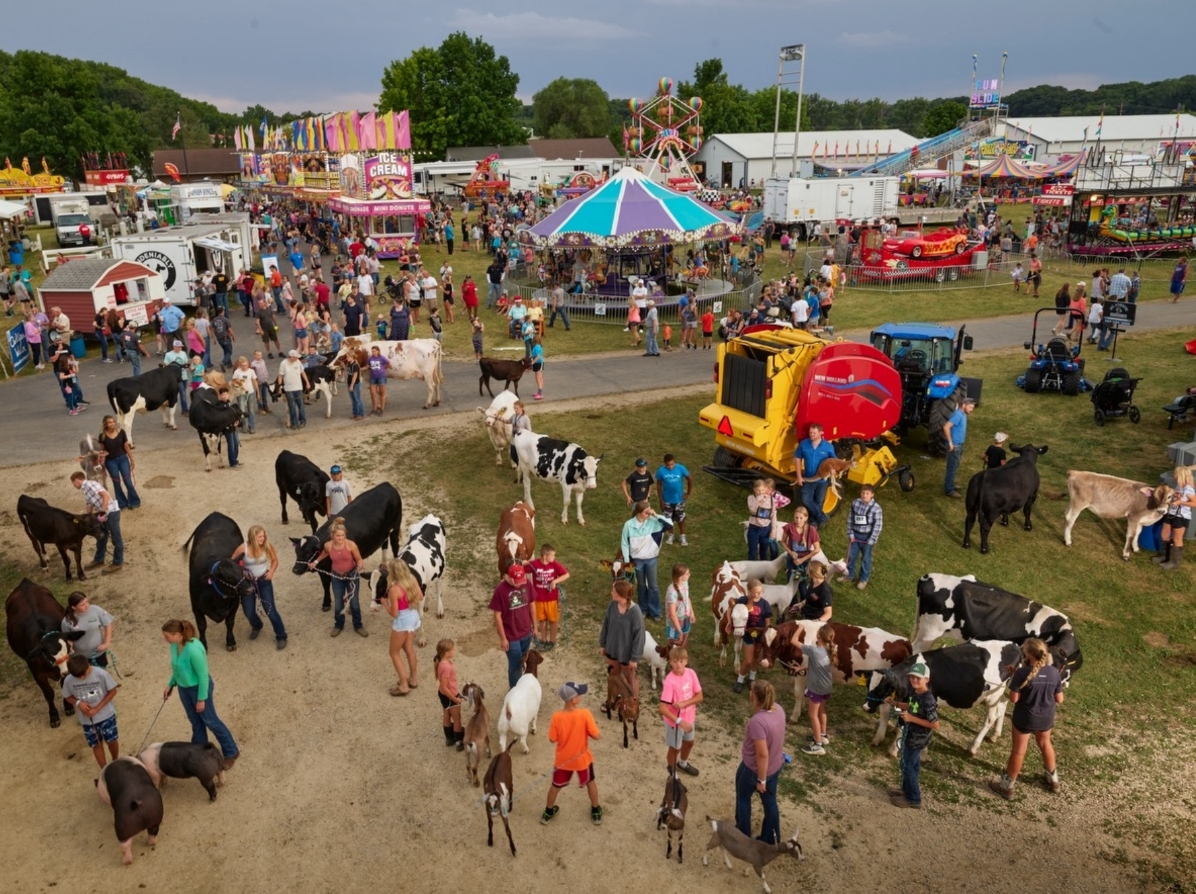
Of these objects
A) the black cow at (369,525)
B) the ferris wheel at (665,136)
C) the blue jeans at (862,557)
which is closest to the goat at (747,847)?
the blue jeans at (862,557)

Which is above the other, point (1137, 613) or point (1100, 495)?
point (1100, 495)

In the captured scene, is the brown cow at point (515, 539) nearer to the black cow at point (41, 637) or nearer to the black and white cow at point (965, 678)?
the black and white cow at point (965, 678)

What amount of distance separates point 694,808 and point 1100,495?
8.47 meters

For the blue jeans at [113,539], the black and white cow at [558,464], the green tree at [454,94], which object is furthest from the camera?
the green tree at [454,94]

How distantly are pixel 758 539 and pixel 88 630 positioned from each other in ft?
25.7

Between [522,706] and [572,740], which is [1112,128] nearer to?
[522,706]

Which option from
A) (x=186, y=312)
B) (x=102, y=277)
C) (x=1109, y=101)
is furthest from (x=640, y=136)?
(x=1109, y=101)

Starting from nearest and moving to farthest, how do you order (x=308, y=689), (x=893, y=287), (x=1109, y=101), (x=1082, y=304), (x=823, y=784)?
(x=823, y=784) < (x=308, y=689) < (x=1082, y=304) < (x=893, y=287) < (x=1109, y=101)

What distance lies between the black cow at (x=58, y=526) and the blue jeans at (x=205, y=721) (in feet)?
16.4

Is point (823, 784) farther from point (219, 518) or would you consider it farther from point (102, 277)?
point (102, 277)

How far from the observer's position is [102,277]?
76.0 feet

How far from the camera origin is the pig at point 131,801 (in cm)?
665

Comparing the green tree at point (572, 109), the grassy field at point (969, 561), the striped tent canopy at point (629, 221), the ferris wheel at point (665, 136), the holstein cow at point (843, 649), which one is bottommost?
the grassy field at point (969, 561)

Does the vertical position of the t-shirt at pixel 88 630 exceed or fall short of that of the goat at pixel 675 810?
it exceeds it
